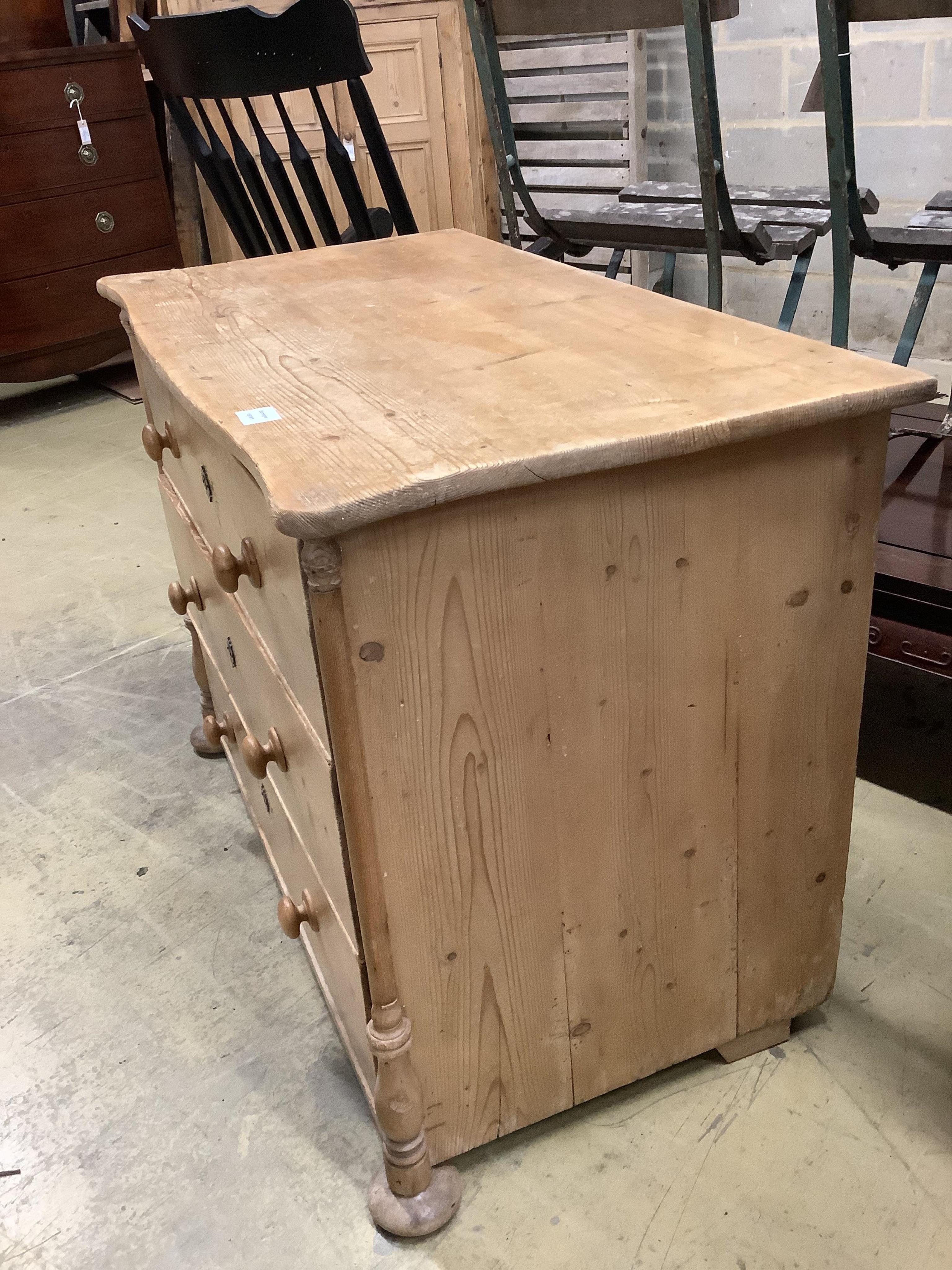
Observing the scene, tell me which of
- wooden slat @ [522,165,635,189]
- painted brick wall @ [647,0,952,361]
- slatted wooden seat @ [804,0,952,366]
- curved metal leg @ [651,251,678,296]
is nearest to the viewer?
slatted wooden seat @ [804,0,952,366]

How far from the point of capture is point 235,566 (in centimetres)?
94

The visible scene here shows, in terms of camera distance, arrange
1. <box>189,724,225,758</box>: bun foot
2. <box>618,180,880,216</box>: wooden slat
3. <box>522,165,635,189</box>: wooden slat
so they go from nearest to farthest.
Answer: <box>189,724,225,758</box>: bun foot, <box>618,180,880,216</box>: wooden slat, <box>522,165,635,189</box>: wooden slat

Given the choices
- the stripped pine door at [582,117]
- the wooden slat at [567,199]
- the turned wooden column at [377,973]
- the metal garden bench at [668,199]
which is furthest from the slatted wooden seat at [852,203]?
the wooden slat at [567,199]

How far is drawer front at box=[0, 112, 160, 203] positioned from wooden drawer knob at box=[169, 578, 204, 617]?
7.02ft

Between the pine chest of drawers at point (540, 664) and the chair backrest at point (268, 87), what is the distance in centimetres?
68

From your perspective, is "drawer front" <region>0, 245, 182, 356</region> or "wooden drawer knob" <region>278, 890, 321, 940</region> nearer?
"wooden drawer knob" <region>278, 890, 321, 940</region>

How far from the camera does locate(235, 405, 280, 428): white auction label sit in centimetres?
82

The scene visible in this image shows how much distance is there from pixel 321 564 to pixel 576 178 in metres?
2.91

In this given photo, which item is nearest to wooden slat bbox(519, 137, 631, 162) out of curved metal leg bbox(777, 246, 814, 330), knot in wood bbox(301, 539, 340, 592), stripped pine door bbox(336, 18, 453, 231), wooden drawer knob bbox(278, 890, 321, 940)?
stripped pine door bbox(336, 18, 453, 231)

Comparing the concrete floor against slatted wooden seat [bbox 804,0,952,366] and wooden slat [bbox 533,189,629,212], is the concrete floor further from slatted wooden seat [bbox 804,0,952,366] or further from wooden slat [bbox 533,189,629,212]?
wooden slat [bbox 533,189,629,212]

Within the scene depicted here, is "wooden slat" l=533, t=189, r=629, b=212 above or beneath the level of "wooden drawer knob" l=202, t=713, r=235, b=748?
above

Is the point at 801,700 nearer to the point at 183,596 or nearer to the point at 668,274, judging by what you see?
the point at 183,596

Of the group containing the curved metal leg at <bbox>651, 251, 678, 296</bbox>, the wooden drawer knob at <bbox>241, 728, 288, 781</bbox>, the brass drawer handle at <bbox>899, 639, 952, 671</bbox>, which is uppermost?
the curved metal leg at <bbox>651, 251, 678, 296</bbox>

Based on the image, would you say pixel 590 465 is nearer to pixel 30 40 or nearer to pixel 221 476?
pixel 221 476
